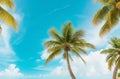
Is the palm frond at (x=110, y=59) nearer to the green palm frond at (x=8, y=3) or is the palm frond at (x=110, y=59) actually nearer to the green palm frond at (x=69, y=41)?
the green palm frond at (x=69, y=41)

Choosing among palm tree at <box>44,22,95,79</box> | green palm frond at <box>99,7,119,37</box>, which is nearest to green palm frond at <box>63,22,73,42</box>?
palm tree at <box>44,22,95,79</box>

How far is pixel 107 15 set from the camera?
84.0ft

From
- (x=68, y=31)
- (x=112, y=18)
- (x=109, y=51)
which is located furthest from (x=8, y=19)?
(x=109, y=51)

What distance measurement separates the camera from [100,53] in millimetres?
41844

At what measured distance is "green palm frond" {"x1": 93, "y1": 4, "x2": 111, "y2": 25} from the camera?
1030 inches

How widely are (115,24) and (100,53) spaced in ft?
54.5

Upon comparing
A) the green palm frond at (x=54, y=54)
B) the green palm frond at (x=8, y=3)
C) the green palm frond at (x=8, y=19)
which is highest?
the green palm frond at (x=54, y=54)

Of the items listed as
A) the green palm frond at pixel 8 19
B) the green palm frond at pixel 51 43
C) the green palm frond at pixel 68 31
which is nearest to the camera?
the green palm frond at pixel 8 19

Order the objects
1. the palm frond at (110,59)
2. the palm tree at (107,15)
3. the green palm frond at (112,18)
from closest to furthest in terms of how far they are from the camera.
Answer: the green palm frond at (112,18) → the palm tree at (107,15) → the palm frond at (110,59)

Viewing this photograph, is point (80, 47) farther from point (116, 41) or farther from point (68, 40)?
point (116, 41)

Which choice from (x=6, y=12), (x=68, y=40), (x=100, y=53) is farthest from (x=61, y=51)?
(x=6, y=12)

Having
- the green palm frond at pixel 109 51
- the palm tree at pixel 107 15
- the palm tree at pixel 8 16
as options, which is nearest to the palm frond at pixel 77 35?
the green palm frond at pixel 109 51

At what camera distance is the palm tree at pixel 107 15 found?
997 inches

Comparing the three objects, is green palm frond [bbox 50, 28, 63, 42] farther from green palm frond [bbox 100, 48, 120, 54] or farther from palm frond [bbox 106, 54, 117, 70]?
palm frond [bbox 106, 54, 117, 70]
